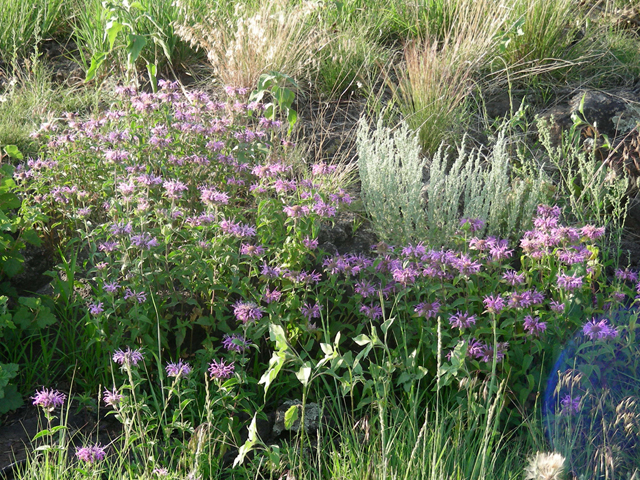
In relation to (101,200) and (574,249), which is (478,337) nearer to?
(574,249)

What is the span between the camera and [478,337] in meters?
2.78

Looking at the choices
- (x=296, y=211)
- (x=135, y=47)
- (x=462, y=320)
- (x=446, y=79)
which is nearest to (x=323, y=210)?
(x=296, y=211)

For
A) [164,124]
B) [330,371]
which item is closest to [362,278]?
[330,371]

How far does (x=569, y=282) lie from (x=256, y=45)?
299 cm

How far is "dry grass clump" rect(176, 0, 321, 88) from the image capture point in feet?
15.4

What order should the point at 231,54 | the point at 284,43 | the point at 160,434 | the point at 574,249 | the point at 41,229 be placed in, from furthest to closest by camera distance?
the point at 284,43 < the point at 231,54 < the point at 41,229 < the point at 574,249 < the point at 160,434

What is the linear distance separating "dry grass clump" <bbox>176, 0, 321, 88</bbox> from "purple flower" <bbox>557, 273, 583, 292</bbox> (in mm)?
2683

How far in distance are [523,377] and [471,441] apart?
0.45m

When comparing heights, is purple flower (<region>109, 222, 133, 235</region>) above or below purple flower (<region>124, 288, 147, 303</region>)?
above

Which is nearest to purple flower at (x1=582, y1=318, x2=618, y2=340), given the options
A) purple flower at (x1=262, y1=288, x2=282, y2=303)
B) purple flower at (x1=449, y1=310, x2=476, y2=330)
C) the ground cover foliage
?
the ground cover foliage

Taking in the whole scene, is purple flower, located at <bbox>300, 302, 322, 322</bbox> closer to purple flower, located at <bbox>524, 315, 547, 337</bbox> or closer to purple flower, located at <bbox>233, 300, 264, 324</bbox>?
purple flower, located at <bbox>233, 300, 264, 324</bbox>

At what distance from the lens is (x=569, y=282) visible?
8.66 feet

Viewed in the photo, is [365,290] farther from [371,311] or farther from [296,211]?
[296,211]

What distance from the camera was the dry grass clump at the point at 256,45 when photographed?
15.4ft
